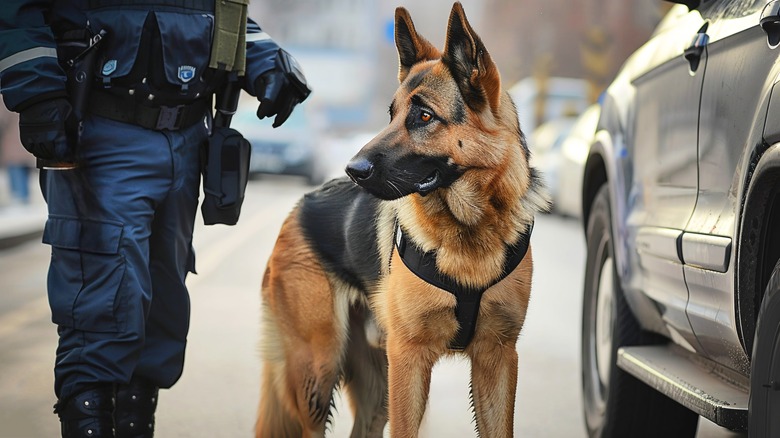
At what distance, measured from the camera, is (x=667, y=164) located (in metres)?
3.96

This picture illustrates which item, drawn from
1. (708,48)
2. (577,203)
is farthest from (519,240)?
(577,203)

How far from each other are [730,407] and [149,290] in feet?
6.31

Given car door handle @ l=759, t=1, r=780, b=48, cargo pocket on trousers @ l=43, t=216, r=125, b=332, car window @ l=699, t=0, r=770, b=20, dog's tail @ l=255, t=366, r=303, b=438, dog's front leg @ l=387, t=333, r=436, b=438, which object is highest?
car window @ l=699, t=0, r=770, b=20

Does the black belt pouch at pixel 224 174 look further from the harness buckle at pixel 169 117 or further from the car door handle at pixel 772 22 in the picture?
the car door handle at pixel 772 22

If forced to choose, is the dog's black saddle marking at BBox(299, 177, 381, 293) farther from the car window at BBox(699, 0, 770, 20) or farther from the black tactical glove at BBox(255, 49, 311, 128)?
the car window at BBox(699, 0, 770, 20)

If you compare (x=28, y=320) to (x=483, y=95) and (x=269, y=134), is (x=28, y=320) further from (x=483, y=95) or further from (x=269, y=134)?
(x=269, y=134)

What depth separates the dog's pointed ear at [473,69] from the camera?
3.41m

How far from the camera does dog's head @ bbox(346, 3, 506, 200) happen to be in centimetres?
341

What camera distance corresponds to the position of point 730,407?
3.06m

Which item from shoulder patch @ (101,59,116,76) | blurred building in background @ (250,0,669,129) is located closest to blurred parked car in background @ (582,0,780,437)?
shoulder patch @ (101,59,116,76)

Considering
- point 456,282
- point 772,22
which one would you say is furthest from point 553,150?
point 772,22

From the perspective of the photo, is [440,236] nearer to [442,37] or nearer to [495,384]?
[495,384]

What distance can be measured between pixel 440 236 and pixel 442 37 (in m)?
22.8

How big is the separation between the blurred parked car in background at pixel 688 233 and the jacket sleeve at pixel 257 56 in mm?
1430
